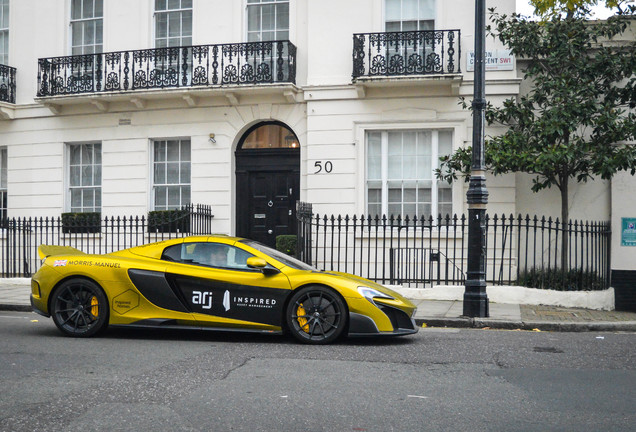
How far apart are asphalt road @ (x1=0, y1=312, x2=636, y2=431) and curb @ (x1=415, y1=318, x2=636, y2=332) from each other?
1291mm

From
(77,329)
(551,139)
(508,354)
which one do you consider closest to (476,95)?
(551,139)

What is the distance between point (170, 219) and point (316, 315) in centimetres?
805

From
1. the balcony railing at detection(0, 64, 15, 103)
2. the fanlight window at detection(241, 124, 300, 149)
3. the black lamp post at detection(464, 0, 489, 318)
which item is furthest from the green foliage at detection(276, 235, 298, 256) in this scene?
the balcony railing at detection(0, 64, 15, 103)

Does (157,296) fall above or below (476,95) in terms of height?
below

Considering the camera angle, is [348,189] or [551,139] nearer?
[551,139]

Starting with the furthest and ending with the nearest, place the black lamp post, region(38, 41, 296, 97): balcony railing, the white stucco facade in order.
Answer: region(38, 41, 296, 97): balcony railing, the white stucco facade, the black lamp post

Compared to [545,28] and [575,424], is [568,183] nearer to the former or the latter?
[545,28]

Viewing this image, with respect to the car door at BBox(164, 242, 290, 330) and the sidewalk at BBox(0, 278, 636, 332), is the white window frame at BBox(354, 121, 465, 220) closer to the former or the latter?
the sidewalk at BBox(0, 278, 636, 332)

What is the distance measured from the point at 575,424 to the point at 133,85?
14.1 meters

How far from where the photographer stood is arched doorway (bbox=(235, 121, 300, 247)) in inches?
663

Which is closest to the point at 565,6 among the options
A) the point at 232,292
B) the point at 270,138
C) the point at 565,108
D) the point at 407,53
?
the point at 565,108

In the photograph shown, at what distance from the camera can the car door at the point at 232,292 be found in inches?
334

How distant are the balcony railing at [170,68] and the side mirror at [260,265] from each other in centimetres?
825

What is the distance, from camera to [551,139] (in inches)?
552
